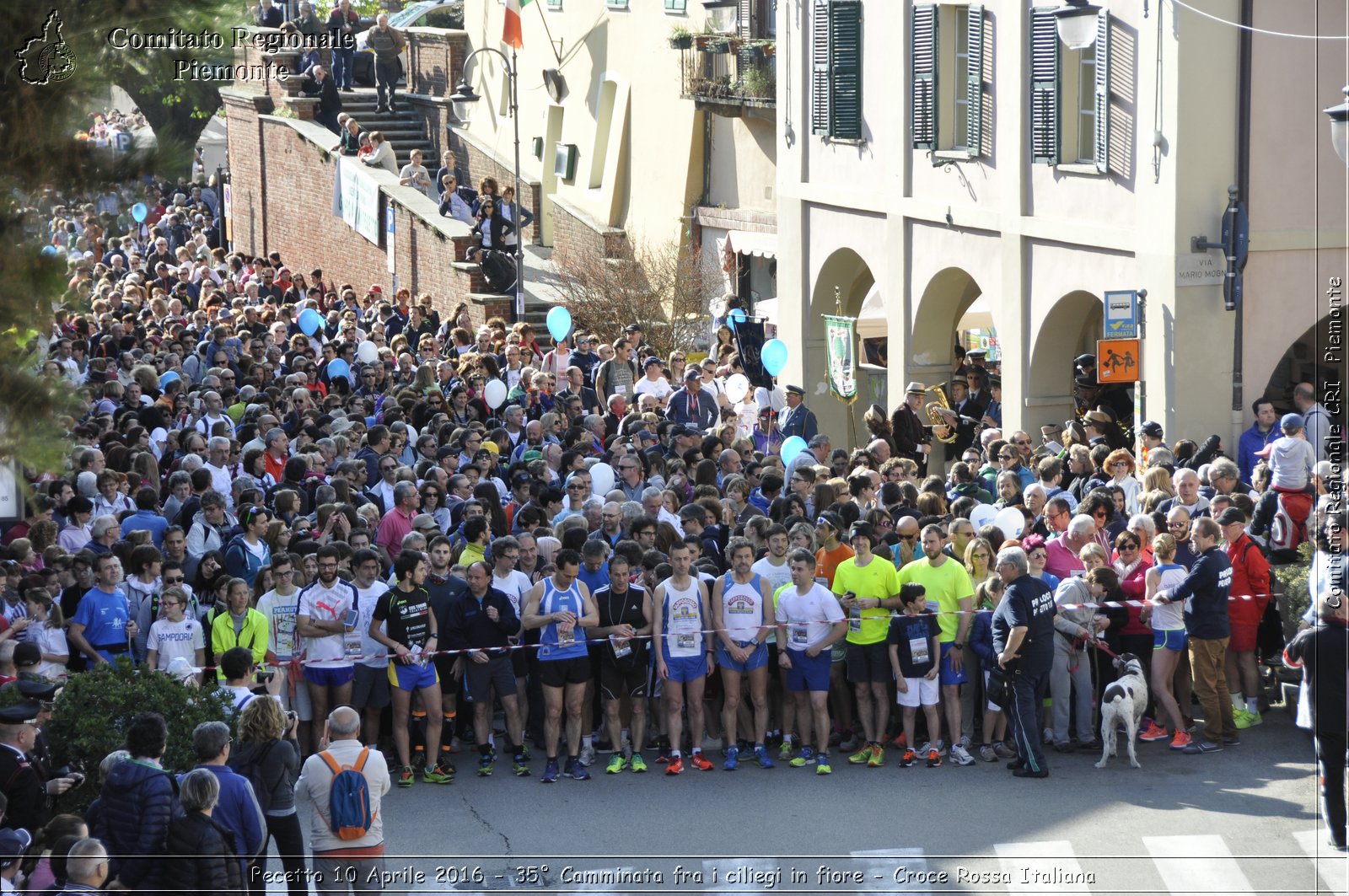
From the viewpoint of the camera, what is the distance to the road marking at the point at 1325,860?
9891 millimetres

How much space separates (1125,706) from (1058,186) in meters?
8.97

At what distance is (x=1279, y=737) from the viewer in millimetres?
12383

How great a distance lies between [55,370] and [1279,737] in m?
8.90

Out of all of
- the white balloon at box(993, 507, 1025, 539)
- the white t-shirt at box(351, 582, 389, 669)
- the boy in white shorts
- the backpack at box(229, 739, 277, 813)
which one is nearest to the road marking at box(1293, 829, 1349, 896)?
the boy in white shorts

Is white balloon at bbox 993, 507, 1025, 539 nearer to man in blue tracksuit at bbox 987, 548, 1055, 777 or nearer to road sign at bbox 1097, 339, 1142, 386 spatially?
man in blue tracksuit at bbox 987, 548, 1055, 777

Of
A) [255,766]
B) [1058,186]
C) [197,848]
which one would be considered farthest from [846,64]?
[197,848]

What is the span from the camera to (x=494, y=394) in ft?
64.1

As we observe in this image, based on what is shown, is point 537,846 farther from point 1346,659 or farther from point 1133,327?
point 1133,327

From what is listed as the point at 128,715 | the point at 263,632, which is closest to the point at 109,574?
the point at 263,632

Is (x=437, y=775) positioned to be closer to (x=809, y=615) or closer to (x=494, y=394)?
(x=809, y=615)

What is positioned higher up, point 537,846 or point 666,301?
point 666,301

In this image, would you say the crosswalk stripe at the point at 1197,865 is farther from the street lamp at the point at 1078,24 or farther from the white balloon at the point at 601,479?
the street lamp at the point at 1078,24

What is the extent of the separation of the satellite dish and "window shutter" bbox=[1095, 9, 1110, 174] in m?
20.9

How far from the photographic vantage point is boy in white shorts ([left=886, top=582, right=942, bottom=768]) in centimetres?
1214
